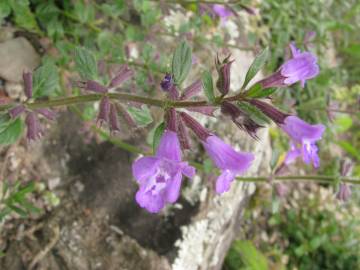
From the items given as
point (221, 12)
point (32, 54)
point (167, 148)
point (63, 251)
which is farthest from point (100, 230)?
point (221, 12)

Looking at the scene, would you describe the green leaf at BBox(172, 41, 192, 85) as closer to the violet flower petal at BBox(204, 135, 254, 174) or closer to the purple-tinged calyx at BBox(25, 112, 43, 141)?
the violet flower petal at BBox(204, 135, 254, 174)

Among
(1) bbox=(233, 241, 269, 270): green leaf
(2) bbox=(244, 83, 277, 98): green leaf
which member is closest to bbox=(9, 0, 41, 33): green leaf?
(2) bbox=(244, 83, 277, 98): green leaf

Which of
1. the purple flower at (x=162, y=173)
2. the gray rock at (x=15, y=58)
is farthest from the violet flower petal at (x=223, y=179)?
the gray rock at (x=15, y=58)

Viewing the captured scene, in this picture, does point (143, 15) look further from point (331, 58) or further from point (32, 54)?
point (331, 58)

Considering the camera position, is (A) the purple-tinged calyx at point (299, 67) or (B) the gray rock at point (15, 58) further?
(B) the gray rock at point (15, 58)

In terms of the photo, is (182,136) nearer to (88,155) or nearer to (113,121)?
(113,121)

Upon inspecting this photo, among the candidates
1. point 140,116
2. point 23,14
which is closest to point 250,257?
point 140,116

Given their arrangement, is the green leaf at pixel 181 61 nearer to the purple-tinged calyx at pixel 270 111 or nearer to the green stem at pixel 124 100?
the green stem at pixel 124 100
